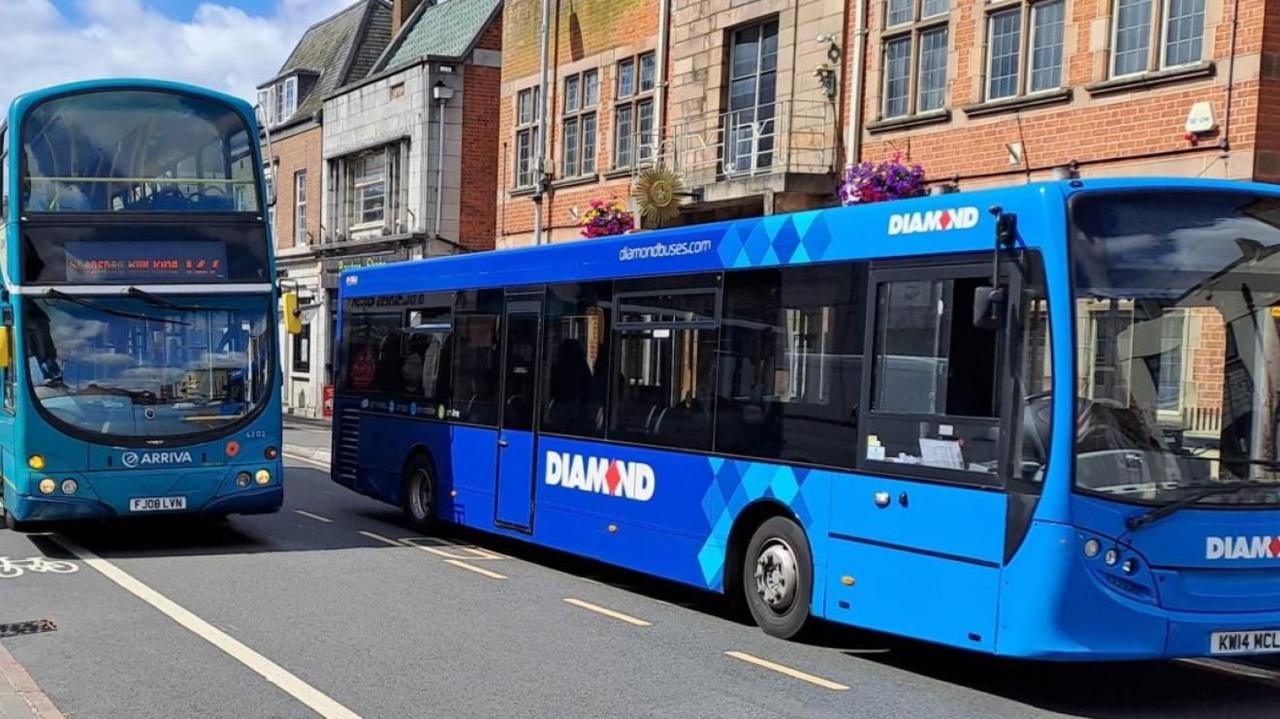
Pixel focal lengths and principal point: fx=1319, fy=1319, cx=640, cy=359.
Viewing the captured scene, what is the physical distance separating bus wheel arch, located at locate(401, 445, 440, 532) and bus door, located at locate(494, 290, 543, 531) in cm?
171

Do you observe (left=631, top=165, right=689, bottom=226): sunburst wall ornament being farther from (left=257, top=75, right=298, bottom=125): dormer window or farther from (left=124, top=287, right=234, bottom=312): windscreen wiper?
(left=257, top=75, right=298, bottom=125): dormer window

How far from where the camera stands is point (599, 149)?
25672 millimetres

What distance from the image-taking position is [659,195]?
68.1ft

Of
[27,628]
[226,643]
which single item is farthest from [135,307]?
[226,643]

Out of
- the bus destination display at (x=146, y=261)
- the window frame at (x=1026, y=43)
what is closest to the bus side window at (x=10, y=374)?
the bus destination display at (x=146, y=261)

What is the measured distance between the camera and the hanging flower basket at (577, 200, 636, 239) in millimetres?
23297

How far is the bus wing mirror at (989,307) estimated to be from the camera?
7.28m

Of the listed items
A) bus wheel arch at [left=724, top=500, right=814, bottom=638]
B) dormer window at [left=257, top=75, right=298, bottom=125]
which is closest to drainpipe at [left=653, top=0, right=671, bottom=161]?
bus wheel arch at [left=724, top=500, right=814, bottom=638]

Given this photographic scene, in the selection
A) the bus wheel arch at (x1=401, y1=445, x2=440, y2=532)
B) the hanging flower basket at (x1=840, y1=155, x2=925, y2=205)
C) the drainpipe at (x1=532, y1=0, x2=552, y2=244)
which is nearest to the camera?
the bus wheel arch at (x1=401, y1=445, x2=440, y2=532)

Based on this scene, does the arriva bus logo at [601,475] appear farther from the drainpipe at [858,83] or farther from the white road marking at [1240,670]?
the drainpipe at [858,83]

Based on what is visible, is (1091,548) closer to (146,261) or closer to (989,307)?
A: (989,307)

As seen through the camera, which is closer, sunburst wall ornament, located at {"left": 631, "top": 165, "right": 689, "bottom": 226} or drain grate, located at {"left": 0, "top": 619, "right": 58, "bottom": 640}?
drain grate, located at {"left": 0, "top": 619, "right": 58, "bottom": 640}

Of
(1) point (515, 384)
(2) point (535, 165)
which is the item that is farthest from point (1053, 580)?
(2) point (535, 165)

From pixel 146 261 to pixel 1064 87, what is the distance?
409 inches
